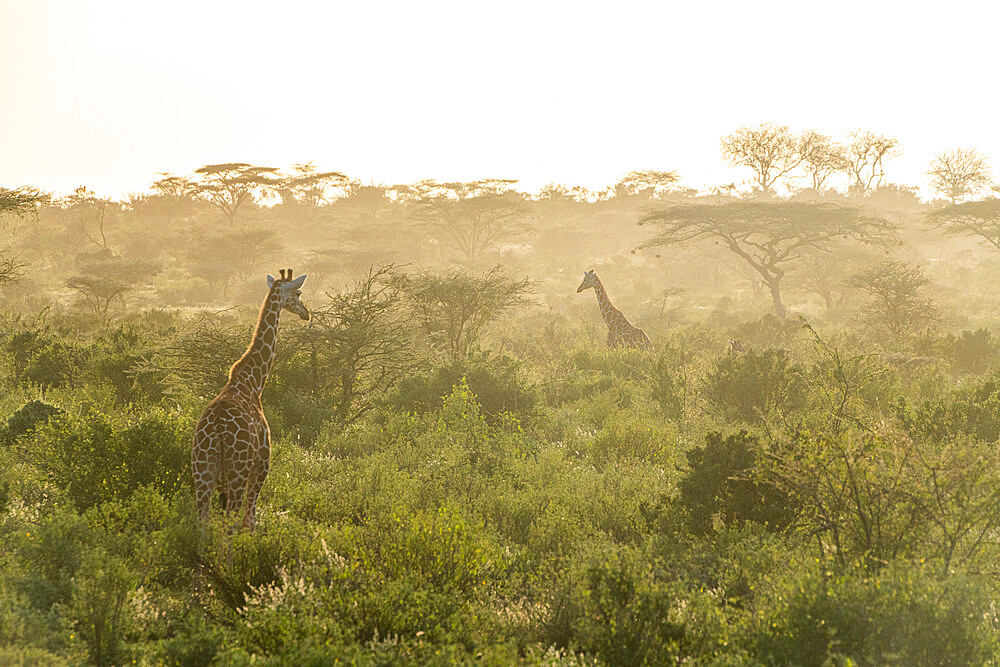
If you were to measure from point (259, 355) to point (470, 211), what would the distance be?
35635 mm

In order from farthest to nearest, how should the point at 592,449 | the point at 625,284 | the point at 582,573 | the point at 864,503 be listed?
the point at 625,284 < the point at 592,449 < the point at 864,503 < the point at 582,573

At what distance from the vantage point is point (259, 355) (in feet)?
22.0

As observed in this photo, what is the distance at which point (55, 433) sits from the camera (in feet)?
23.0

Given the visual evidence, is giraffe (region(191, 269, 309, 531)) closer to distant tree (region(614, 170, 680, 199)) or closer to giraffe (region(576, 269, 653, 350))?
giraffe (region(576, 269, 653, 350))

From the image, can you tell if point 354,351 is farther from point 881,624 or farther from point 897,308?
point 897,308

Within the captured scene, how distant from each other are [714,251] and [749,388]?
32.5 metres

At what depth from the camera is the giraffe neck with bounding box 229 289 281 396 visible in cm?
645

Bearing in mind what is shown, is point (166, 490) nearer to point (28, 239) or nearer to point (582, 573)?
point (582, 573)

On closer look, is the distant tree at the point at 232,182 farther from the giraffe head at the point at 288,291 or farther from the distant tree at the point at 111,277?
the giraffe head at the point at 288,291

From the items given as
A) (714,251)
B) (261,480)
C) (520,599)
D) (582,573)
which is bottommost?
(520,599)

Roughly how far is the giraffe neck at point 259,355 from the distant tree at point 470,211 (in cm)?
3407

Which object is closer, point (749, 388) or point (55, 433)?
point (55, 433)

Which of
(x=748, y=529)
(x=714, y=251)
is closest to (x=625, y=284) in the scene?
(x=714, y=251)

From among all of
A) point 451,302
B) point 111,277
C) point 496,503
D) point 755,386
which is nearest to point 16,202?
point 451,302
